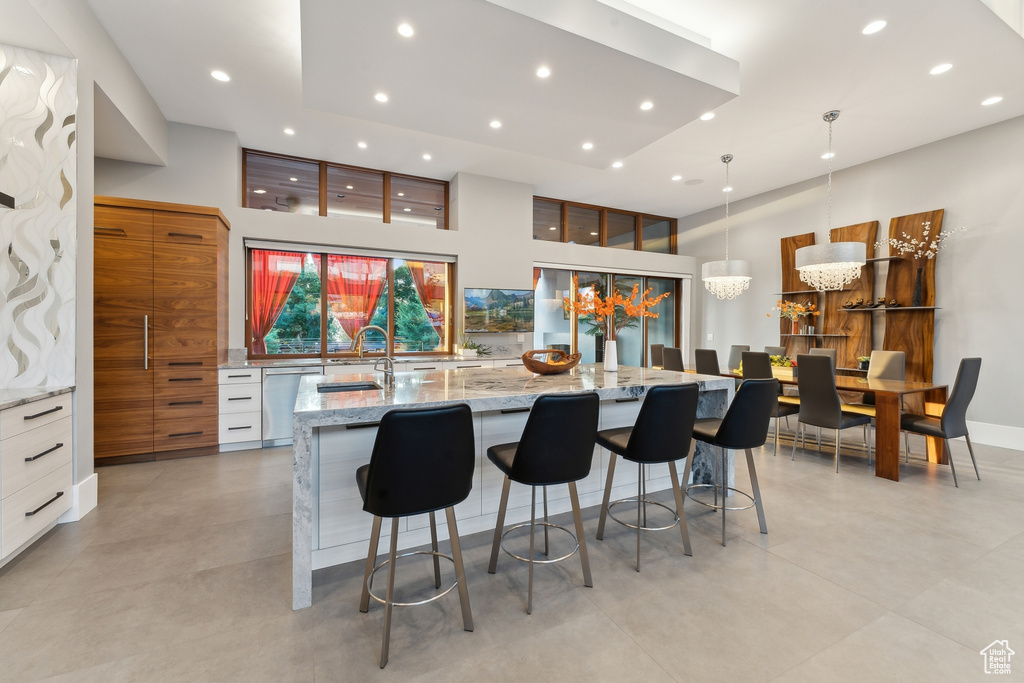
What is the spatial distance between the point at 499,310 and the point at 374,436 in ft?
12.8

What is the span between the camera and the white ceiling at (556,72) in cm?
251

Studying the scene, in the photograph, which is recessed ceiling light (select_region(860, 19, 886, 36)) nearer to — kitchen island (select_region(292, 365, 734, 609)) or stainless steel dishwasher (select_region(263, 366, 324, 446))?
kitchen island (select_region(292, 365, 734, 609))

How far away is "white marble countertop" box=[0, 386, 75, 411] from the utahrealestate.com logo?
4385mm

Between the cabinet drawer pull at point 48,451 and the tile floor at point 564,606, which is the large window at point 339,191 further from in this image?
the tile floor at point 564,606

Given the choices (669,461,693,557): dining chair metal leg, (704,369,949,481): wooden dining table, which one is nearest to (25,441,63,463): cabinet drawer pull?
(669,461,693,557): dining chair metal leg

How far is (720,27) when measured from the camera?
3.04 metres

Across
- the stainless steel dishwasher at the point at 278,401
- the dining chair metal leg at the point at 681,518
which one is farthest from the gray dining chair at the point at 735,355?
the stainless steel dishwasher at the point at 278,401

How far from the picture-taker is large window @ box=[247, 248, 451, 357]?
4.99 meters

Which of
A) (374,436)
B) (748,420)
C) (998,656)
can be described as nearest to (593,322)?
(748,420)

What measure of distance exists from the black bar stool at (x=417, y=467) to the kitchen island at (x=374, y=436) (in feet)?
1.16

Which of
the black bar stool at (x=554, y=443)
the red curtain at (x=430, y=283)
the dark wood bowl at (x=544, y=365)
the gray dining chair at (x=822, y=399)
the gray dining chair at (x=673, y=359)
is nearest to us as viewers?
the black bar stool at (x=554, y=443)

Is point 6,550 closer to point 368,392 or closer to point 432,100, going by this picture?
point 368,392

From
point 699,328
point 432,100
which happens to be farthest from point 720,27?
point 699,328


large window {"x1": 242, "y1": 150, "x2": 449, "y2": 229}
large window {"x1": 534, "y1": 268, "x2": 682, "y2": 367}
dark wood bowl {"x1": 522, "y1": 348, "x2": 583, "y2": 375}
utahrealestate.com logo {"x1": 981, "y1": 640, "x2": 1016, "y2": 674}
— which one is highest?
large window {"x1": 242, "y1": 150, "x2": 449, "y2": 229}
